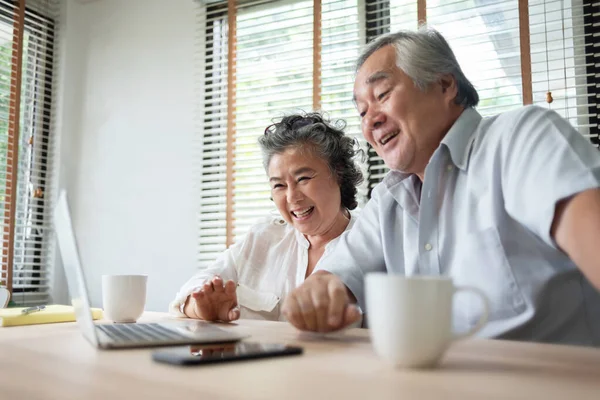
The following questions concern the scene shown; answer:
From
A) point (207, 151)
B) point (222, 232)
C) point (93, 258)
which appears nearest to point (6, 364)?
point (222, 232)

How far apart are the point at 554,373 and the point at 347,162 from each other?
144cm

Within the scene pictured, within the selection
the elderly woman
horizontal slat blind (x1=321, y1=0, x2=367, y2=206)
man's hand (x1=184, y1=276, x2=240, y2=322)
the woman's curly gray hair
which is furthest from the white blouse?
horizontal slat blind (x1=321, y1=0, x2=367, y2=206)

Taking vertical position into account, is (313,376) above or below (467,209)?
below

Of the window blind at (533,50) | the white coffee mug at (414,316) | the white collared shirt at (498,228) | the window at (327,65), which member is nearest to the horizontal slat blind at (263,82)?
the window at (327,65)

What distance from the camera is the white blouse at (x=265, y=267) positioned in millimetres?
1748

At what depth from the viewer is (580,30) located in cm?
233

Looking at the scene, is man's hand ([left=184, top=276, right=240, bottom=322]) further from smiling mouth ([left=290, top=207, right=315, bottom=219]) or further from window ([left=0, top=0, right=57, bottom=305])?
window ([left=0, top=0, right=57, bottom=305])

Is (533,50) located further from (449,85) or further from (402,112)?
(402,112)

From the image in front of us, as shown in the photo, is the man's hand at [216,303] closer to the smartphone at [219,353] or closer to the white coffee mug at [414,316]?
the smartphone at [219,353]

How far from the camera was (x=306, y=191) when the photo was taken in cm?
186

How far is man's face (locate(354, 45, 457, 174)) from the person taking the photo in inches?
51.9

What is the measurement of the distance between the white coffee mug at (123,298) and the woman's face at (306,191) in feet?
2.47

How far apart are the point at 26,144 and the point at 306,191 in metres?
2.16

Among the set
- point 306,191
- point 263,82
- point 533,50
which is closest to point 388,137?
point 306,191
